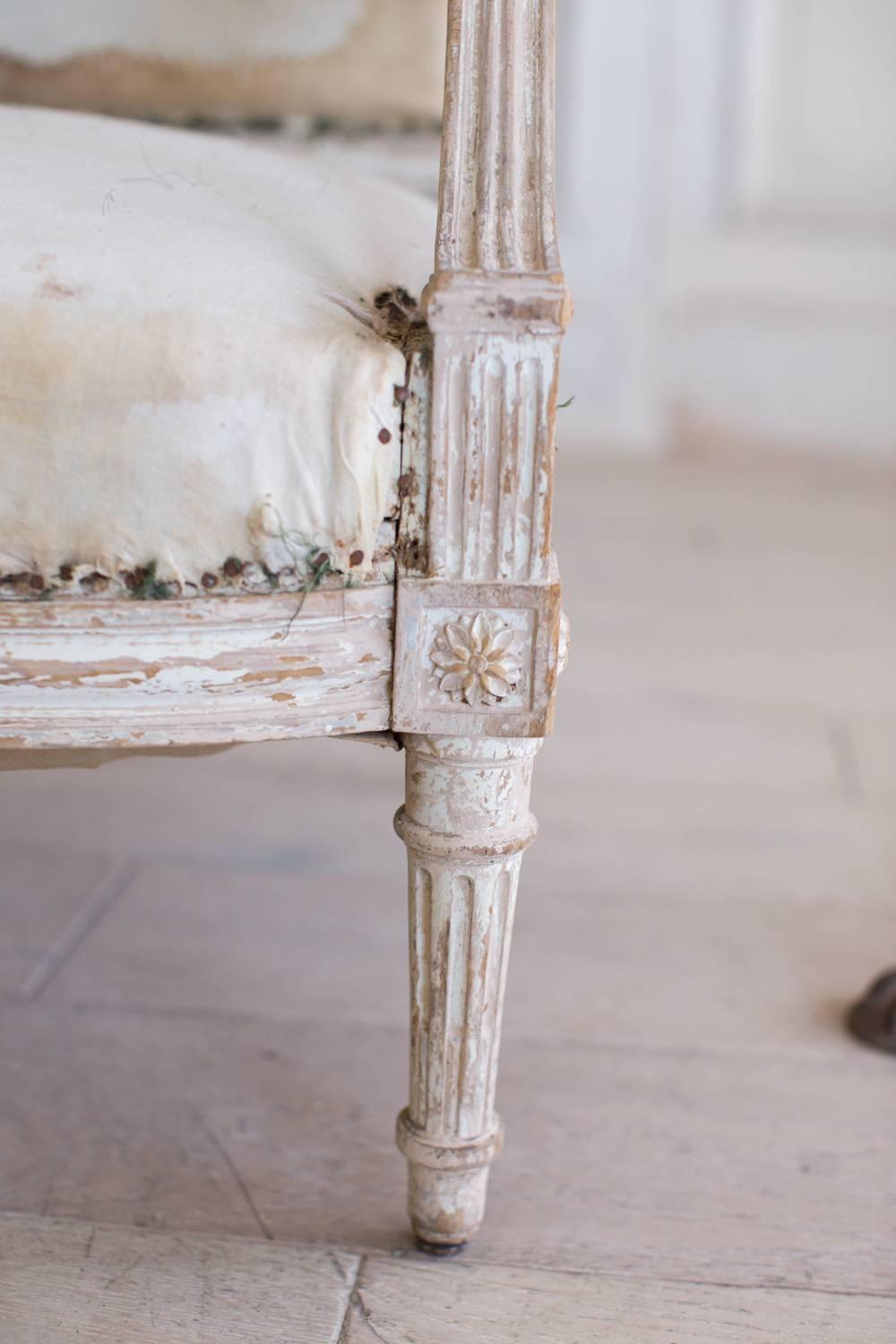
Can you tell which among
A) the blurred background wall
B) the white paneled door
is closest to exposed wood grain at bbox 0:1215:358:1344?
the blurred background wall

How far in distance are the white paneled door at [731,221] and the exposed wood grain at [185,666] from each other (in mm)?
2297

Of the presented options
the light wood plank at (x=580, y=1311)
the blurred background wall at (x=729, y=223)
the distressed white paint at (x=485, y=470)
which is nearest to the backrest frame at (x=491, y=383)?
the distressed white paint at (x=485, y=470)

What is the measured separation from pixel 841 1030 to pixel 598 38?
2238 millimetres

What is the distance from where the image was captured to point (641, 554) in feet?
6.88

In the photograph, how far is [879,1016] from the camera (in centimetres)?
92

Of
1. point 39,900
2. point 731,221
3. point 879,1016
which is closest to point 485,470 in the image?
point 879,1016

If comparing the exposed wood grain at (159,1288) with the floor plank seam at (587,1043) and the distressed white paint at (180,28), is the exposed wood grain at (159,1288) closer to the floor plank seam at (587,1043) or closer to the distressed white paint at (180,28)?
the floor plank seam at (587,1043)

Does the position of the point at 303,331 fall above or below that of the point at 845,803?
above

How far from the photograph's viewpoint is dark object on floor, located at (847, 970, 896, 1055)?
912 millimetres

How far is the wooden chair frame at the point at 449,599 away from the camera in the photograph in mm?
544

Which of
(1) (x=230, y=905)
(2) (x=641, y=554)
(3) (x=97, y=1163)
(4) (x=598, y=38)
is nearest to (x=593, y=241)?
(4) (x=598, y=38)

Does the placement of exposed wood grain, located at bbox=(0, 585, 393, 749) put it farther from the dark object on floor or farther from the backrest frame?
the dark object on floor

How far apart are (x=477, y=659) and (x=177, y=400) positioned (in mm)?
160

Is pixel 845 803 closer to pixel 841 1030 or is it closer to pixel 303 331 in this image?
pixel 841 1030
